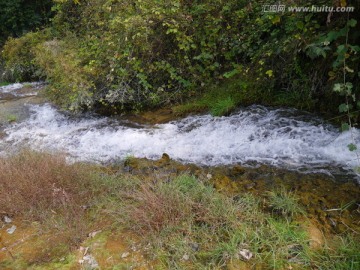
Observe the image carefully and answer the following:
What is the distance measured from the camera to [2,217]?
3441mm

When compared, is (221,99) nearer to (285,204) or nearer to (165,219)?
(285,204)

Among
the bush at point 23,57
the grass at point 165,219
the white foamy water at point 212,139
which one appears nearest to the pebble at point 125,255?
the grass at point 165,219

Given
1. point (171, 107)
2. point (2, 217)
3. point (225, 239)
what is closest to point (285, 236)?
point (225, 239)

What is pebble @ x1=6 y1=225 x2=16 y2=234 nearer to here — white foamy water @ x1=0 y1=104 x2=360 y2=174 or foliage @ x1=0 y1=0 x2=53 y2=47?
white foamy water @ x1=0 y1=104 x2=360 y2=174

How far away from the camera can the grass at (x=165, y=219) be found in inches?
99.3

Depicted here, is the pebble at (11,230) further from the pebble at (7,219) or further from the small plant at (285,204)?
the small plant at (285,204)

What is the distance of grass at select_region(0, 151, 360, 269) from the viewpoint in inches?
Result: 99.3

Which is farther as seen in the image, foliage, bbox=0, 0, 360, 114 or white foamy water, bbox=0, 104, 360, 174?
foliage, bbox=0, 0, 360, 114

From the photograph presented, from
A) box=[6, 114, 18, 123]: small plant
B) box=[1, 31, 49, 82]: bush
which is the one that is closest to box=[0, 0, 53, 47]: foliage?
box=[1, 31, 49, 82]: bush

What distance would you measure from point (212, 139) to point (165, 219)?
255cm

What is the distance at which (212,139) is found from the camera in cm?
521

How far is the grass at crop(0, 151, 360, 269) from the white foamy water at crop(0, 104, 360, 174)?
3.69 ft

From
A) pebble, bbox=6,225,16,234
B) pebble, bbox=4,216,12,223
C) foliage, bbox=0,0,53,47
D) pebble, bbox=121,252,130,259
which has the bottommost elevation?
pebble, bbox=121,252,130,259

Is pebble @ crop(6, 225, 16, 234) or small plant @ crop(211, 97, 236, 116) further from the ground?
small plant @ crop(211, 97, 236, 116)
